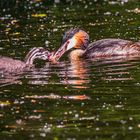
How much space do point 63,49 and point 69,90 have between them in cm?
516

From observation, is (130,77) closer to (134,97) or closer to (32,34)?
(134,97)

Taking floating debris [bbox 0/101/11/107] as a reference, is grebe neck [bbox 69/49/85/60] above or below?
above

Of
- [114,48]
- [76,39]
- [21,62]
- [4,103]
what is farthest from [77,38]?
[4,103]

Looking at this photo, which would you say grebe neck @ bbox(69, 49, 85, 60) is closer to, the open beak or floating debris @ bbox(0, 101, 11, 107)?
the open beak

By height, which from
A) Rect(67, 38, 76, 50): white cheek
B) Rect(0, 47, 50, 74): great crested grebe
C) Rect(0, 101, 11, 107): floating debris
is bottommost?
Rect(0, 101, 11, 107): floating debris

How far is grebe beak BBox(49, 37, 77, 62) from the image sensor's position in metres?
18.5

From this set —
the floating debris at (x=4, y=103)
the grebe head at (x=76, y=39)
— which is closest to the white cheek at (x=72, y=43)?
the grebe head at (x=76, y=39)

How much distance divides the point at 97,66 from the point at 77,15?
858cm

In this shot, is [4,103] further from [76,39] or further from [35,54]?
[76,39]

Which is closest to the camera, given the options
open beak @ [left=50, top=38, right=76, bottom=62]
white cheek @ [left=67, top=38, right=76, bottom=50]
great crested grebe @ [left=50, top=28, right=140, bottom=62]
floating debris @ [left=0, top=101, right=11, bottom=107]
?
floating debris @ [left=0, top=101, right=11, bottom=107]

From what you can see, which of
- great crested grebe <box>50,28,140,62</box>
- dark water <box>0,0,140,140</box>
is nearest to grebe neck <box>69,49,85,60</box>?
great crested grebe <box>50,28,140,62</box>

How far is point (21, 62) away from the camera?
58.1 ft

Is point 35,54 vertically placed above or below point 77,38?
below

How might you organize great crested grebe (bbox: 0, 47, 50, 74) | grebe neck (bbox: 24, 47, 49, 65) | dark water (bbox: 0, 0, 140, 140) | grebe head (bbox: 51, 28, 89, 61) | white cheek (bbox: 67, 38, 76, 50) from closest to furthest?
dark water (bbox: 0, 0, 140, 140)
great crested grebe (bbox: 0, 47, 50, 74)
grebe neck (bbox: 24, 47, 49, 65)
grebe head (bbox: 51, 28, 89, 61)
white cheek (bbox: 67, 38, 76, 50)
